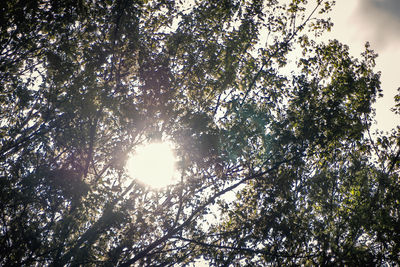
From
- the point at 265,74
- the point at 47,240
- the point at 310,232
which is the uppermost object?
the point at 265,74

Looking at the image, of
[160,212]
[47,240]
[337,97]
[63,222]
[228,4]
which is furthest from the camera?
[228,4]

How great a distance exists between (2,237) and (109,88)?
26.7ft

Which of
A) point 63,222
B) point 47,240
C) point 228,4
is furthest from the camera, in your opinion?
point 228,4

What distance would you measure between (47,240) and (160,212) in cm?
501

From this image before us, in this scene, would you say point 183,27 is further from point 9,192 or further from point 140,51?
point 9,192

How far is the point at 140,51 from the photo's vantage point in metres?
12.3

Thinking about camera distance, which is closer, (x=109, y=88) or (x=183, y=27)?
(x=109, y=88)

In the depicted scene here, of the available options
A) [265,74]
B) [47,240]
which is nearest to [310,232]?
[265,74]

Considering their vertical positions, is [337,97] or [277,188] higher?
[337,97]

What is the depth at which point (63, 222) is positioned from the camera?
31.9ft

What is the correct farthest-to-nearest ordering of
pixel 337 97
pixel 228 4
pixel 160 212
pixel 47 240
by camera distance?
1. pixel 228 4
2. pixel 337 97
3. pixel 160 212
4. pixel 47 240

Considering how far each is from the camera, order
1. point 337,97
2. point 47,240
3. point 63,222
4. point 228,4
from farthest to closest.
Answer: point 228,4
point 337,97
point 47,240
point 63,222

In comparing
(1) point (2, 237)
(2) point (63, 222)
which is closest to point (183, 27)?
(2) point (63, 222)

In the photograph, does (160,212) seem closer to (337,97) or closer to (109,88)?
(109,88)
